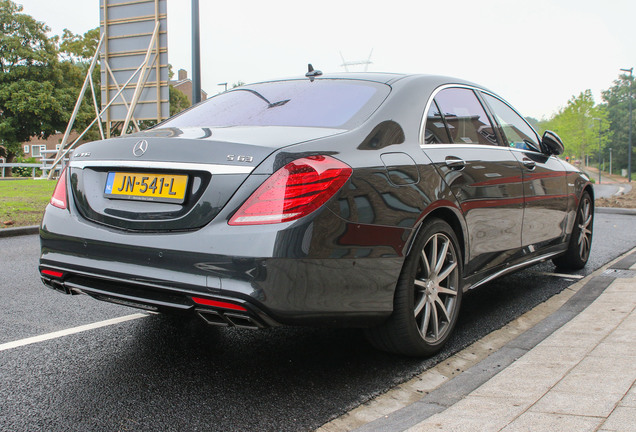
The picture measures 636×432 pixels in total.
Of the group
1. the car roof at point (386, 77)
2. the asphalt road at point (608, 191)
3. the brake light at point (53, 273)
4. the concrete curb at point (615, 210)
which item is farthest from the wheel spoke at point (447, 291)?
the asphalt road at point (608, 191)

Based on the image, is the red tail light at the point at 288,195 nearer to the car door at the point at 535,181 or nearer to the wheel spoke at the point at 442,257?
the wheel spoke at the point at 442,257

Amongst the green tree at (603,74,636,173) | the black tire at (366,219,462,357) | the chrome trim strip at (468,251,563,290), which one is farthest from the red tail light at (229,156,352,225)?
the green tree at (603,74,636,173)

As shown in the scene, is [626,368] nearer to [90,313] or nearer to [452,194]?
[452,194]

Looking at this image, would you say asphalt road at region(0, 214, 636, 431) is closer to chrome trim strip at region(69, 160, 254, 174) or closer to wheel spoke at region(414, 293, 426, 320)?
wheel spoke at region(414, 293, 426, 320)

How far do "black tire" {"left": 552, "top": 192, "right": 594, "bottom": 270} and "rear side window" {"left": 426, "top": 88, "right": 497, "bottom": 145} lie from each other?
1.96 meters

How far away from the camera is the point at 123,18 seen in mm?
16641

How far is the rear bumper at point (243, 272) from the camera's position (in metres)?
2.51

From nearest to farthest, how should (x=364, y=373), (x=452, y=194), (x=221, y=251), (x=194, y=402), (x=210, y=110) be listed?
(x=221, y=251)
(x=194, y=402)
(x=364, y=373)
(x=452, y=194)
(x=210, y=110)

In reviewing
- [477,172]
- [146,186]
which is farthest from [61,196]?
A: [477,172]

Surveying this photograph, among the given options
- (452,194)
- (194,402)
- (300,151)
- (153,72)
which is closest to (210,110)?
(300,151)

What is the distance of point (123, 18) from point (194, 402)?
1589 centimetres

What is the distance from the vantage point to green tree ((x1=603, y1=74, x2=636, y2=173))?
96.3 meters

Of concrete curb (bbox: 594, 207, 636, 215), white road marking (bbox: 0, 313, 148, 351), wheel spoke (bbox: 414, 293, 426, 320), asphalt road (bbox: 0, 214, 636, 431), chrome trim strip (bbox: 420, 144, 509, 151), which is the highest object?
chrome trim strip (bbox: 420, 144, 509, 151)

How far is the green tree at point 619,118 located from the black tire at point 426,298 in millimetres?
87965
